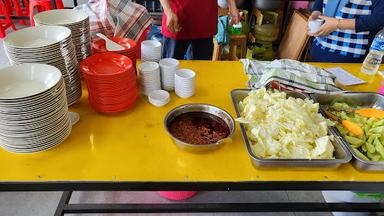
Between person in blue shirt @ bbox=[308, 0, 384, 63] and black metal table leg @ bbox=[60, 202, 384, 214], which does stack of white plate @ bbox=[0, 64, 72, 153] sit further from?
person in blue shirt @ bbox=[308, 0, 384, 63]

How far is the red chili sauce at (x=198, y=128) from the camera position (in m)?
1.05

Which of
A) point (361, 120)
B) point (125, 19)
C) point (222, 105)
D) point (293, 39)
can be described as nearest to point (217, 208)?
point (222, 105)

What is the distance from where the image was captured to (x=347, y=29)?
1816mm

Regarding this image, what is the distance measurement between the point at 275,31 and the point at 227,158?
2989 mm

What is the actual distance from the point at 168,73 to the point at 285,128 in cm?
55

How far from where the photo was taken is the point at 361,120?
120 centimetres

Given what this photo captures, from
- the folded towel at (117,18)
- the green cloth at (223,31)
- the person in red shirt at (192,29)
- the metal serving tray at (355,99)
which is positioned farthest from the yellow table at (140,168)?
the green cloth at (223,31)

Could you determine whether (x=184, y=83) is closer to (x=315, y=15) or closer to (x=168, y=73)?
Answer: (x=168, y=73)

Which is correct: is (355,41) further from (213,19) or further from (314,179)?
(314,179)

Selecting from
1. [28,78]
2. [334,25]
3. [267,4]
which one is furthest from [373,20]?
[267,4]

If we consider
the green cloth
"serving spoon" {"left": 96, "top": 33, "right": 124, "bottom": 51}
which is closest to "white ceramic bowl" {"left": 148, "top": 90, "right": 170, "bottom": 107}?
"serving spoon" {"left": 96, "top": 33, "right": 124, "bottom": 51}

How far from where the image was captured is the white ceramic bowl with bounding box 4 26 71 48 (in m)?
1.10

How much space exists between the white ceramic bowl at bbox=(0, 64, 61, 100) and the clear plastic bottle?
149cm

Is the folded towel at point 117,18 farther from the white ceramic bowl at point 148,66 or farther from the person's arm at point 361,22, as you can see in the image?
the person's arm at point 361,22
